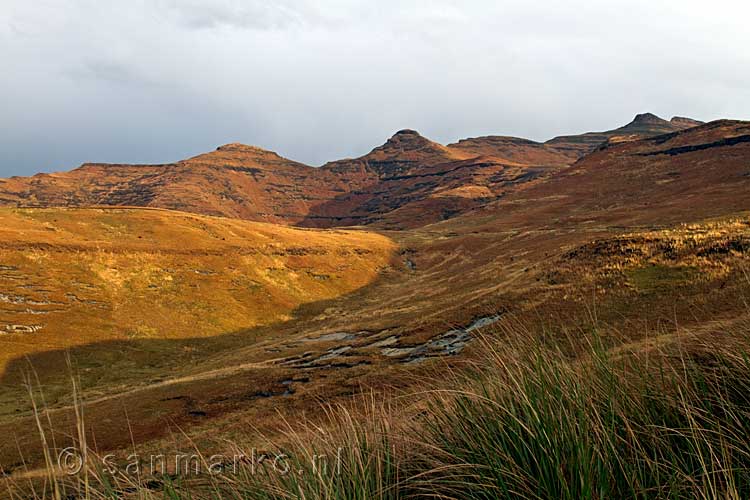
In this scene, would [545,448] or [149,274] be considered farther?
[149,274]

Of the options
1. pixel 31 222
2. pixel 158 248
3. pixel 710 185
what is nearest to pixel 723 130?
pixel 710 185

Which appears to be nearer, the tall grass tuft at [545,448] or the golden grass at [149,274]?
the tall grass tuft at [545,448]

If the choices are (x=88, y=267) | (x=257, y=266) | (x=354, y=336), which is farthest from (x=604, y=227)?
(x=88, y=267)

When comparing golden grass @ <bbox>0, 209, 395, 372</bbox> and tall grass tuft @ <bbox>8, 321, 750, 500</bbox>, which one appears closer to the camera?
tall grass tuft @ <bbox>8, 321, 750, 500</bbox>

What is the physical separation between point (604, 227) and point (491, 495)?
82.9 metres

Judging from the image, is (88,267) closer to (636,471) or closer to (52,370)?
(52,370)

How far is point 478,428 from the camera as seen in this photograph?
4449 mm

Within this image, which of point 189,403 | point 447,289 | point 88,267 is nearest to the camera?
point 189,403

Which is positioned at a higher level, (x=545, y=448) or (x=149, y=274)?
(x=149, y=274)

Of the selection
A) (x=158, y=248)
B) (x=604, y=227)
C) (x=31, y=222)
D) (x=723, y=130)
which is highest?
(x=723, y=130)

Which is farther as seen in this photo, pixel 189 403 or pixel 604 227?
pixel 604 227

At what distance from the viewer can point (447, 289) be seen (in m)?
48.9

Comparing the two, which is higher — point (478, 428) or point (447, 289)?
point (478, 428)

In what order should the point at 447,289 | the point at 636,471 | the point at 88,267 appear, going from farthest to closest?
the point at 88,267, the point at 447,289, the point at 636,471
